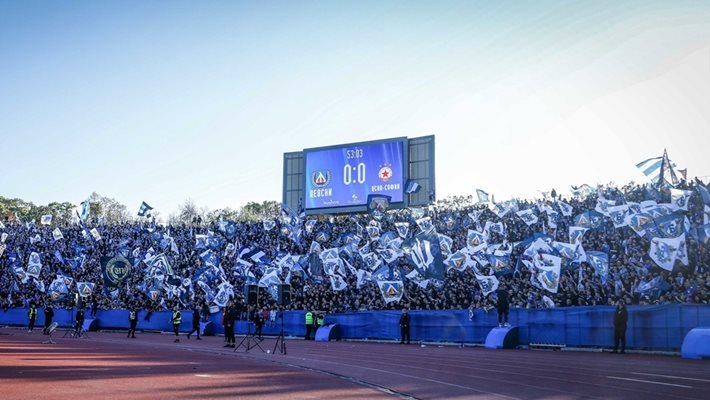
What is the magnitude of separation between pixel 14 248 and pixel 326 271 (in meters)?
33.0

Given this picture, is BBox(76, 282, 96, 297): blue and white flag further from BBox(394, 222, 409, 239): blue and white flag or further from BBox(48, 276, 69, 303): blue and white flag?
BBox(394, 222, 409, 239): blue and white flag

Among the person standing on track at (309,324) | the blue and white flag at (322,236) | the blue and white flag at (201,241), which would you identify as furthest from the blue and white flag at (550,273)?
the blue and white flag at (201,241)

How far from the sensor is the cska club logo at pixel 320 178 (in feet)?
165

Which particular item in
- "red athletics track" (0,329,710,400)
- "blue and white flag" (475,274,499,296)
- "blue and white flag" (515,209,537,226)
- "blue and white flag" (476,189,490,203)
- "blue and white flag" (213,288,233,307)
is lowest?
"red athletics track" (0,329,710,400)

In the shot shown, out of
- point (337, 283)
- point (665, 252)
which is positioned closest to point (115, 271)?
point (337, 283)

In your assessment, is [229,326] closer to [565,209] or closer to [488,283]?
[488,283]

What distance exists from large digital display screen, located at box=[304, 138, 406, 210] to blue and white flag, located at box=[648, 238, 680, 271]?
2070 cm

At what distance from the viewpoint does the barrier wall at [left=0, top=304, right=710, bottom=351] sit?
26.1 meters

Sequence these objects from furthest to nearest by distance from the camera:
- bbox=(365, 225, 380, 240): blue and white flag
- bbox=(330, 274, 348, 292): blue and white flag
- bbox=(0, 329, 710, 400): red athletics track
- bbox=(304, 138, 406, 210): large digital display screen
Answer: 1. bbox=(304, 138, 406, 210): large digital display screen
2. bbox=(365, 225, 380, 240): blue and white flag
3. bbox=(330, 274, 348, 292): blue and white flag
4. bbox=(0, 329, 710, 400): red athletics track

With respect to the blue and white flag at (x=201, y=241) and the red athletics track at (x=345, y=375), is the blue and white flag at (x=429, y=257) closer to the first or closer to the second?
the red athletics track at (x=345, y=375)

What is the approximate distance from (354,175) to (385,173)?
2344 millimetres

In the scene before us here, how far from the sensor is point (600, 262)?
30219 millimetres

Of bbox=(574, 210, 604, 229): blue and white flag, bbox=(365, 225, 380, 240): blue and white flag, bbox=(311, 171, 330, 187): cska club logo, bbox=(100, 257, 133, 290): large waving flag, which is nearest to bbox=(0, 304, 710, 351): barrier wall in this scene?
bbox=(574, 210, 604, 229): blue and white flag

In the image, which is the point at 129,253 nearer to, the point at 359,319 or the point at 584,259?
the point at 359,319
